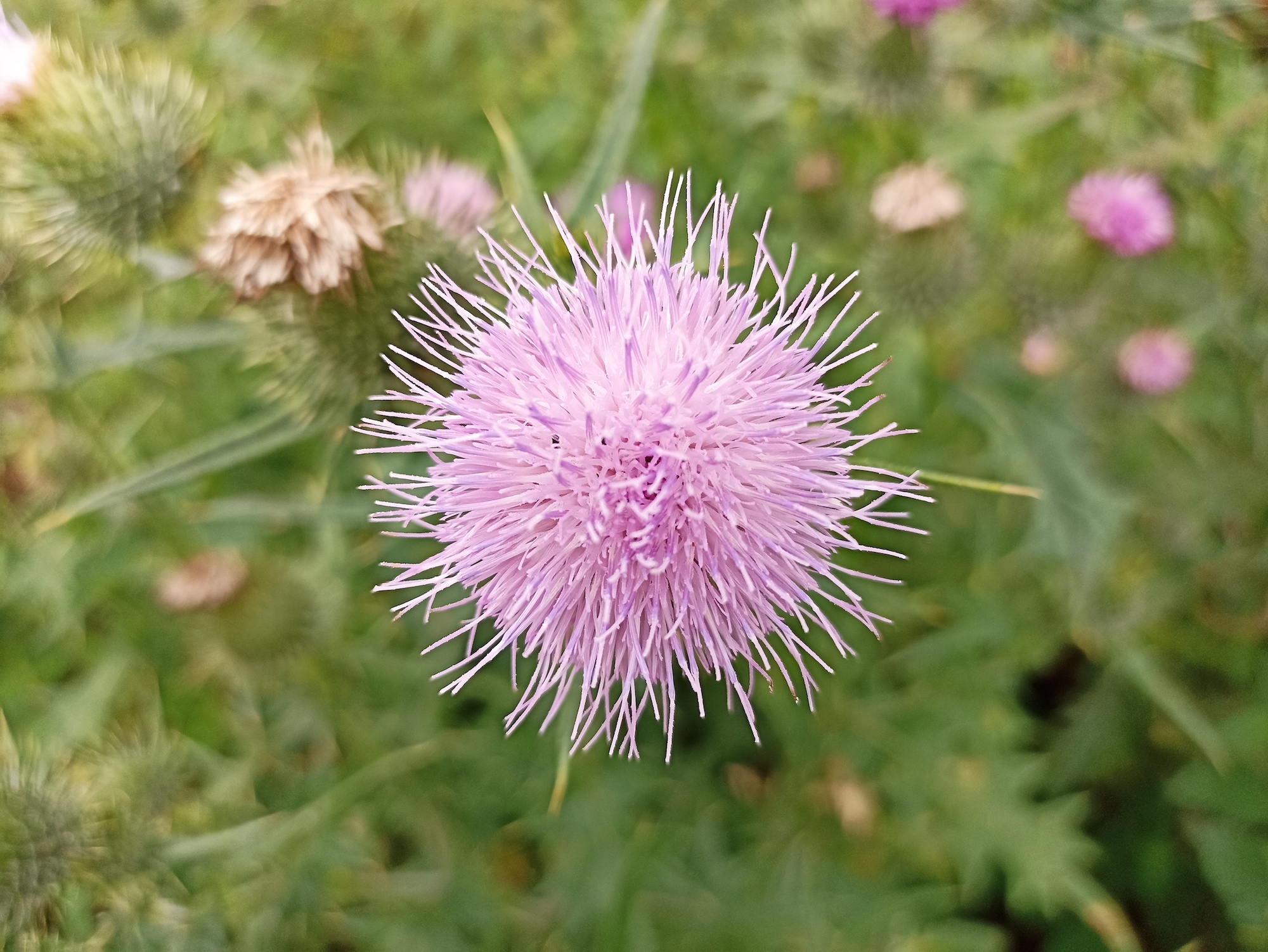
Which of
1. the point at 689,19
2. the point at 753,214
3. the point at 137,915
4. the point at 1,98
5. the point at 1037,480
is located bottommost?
the point at 137,915

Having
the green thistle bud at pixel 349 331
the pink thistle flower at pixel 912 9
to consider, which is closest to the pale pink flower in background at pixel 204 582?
the green thistle bud at pixel 349 331

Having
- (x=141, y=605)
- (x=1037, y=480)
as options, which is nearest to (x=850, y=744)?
(x=1037, y=480)

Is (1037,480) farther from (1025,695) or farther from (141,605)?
(141,605)

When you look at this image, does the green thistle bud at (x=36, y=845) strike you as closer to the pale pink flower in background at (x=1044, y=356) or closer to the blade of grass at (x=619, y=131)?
the blade of grass at (x=619, y=131)

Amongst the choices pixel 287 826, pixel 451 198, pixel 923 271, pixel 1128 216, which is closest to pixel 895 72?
pixel 923 271

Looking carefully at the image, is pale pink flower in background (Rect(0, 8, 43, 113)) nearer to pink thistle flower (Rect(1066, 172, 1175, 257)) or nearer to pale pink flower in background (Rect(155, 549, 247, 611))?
pale pink flower in background (Rect(155, 549, 247, 611))

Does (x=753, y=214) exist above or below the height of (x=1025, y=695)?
above

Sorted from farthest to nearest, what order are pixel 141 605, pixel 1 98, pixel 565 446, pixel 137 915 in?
pixel 141 605
pixel 137 915
pixel 1 98
pixel 565 446
